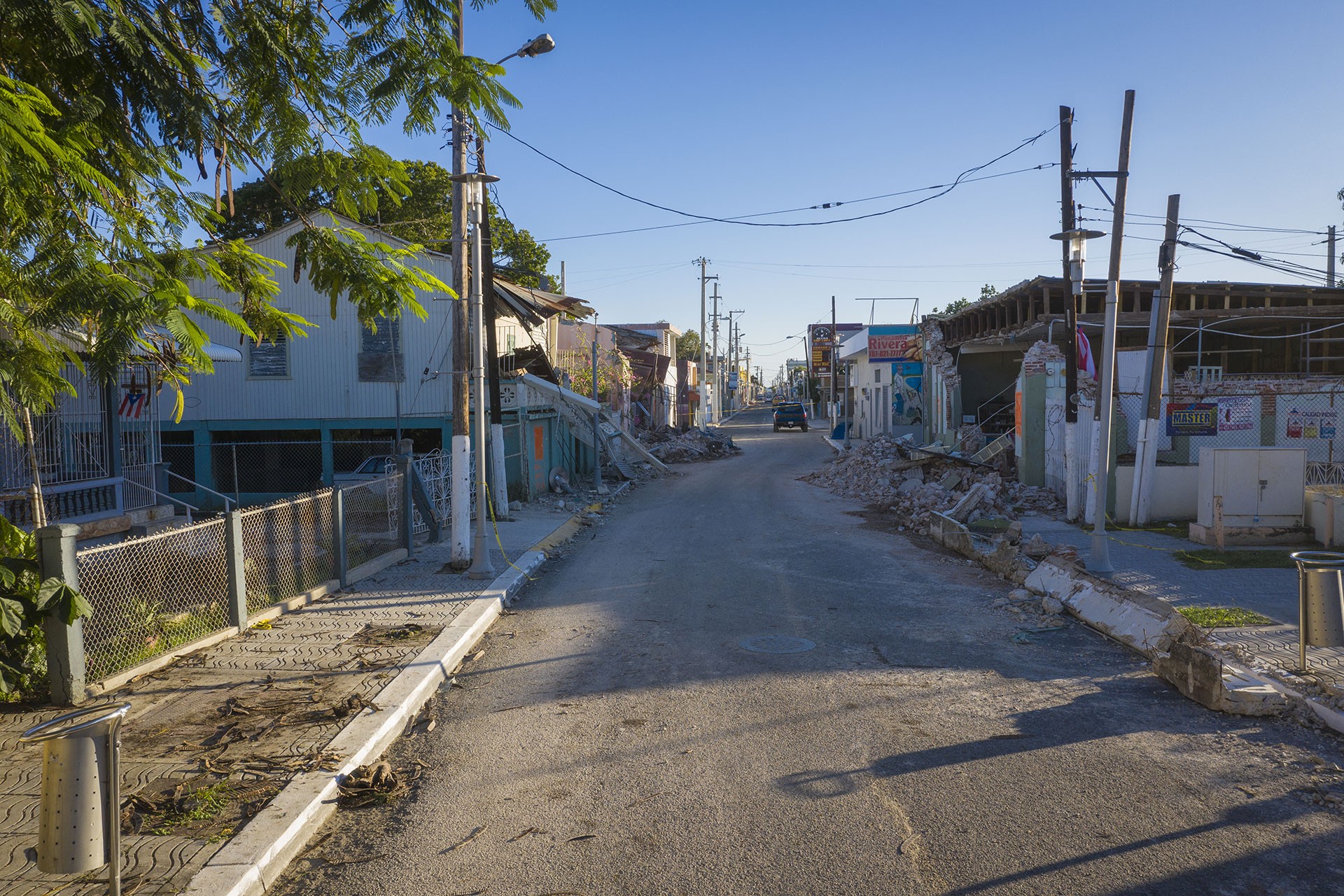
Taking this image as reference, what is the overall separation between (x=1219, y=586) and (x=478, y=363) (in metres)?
9.97

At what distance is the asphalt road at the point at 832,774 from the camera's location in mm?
4391

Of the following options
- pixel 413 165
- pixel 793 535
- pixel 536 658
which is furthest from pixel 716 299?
pixel 536 658

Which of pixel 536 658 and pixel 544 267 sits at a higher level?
pixel 544 267

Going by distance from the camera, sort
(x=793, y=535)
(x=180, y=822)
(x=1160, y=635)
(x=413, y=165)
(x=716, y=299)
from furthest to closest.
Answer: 1. (x=716, y=299)
2. (x=413, y=165)
3. (x=793, y=535)
4. (x=1160, y=635)
5. (x=180, y=822)

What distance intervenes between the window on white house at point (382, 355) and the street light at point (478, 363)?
924cm

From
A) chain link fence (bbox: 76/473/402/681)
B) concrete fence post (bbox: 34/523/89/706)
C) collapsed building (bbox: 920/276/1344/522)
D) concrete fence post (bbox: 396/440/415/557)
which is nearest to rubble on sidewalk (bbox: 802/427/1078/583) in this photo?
collapsed building (bbox: 920/276/1344/522)

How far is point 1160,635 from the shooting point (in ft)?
26.1

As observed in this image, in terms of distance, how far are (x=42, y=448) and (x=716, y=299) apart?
7376 cm

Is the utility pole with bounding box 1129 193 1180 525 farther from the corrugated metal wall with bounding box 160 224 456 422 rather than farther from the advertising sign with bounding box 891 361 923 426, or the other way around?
the advertising sign with bounding box 891 361 923 426

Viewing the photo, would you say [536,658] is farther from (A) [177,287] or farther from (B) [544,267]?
(B) [544,267]

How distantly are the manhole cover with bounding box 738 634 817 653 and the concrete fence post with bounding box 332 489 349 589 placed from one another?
17.3ft

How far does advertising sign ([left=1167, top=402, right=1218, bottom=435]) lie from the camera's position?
16766mm

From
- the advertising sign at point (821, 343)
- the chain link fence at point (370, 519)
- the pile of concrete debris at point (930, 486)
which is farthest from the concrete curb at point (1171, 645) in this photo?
the advertising sign at point (821, 343)

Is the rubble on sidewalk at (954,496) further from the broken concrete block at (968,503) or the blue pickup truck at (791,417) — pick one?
the blue pickup truck at (791,417)
